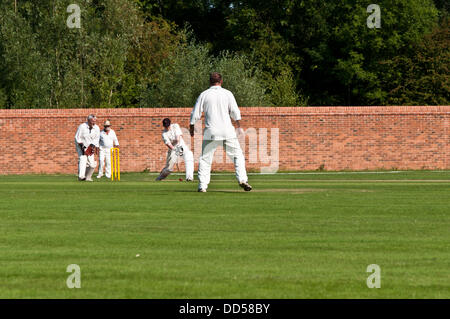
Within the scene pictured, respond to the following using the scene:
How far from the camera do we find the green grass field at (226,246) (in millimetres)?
6781

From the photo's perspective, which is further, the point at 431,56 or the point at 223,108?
the point at 431,56

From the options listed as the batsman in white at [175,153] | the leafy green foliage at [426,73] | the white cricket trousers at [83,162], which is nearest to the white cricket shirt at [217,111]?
the batsman in white at [175,153]

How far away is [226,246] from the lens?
9.19m

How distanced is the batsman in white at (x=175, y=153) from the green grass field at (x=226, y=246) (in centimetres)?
895

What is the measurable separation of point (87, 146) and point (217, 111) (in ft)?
30.7

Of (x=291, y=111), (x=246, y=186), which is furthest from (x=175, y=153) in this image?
(x=291, y=111)

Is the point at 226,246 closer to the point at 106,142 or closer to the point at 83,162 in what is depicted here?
the point at 83,162

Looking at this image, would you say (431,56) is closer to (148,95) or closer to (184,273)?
(148,95)

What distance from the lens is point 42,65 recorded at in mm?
45188

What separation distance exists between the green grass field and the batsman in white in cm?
895

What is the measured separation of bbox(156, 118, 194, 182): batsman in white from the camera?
2512 centimetres

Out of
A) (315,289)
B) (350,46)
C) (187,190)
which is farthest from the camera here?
(350,46)
